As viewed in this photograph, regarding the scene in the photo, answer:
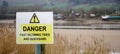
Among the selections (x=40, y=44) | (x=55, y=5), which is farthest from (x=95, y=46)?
(x=40, y=44)

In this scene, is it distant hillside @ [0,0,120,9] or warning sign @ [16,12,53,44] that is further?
distant hillside @ [0,0,120,9]

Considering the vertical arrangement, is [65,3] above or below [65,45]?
above

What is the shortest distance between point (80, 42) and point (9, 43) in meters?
0.63

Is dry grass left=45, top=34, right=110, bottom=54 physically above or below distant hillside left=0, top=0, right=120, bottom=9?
below

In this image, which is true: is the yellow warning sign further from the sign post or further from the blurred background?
the blurred background

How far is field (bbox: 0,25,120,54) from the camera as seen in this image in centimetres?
178

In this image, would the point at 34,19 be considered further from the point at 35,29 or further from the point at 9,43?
the point at 9,43

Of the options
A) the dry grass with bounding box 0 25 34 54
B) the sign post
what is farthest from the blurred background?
the sign post

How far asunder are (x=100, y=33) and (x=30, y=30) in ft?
2.27

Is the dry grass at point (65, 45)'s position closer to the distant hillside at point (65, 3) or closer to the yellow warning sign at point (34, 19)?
the distant hillside at point (65, 3)

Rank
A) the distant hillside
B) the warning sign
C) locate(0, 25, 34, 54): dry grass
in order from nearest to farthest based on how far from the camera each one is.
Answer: the warning sign, the distant hillside, locate(0, 25, 34, 54): dry grass

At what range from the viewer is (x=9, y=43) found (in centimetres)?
189

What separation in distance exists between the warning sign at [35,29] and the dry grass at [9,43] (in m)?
0.53

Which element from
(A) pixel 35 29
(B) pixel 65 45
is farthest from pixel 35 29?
(B) pixel 65 45
